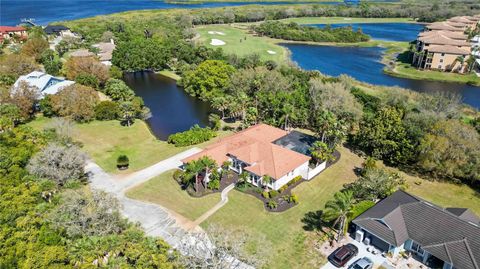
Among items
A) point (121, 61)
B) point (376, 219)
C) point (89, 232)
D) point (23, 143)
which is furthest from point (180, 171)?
point (121, 61)

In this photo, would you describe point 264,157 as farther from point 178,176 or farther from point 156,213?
point 156,213

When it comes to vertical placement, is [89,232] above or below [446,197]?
above

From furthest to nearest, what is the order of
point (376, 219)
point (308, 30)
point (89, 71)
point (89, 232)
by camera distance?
point (308, 30)
point (89, 71)
point (376, 219)
point (89, 232)

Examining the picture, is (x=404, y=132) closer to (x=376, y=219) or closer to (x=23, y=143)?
(x=376, y=219)

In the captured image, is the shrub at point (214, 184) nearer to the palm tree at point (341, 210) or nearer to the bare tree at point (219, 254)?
the bare tree at point (219, 254)

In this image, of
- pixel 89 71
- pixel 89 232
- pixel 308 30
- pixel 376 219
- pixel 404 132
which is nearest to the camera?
pixel 89 232

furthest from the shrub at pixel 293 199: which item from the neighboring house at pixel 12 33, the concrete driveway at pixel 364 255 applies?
the neighboring house at pixel 12 33

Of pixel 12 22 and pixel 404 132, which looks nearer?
pixel 404 132
